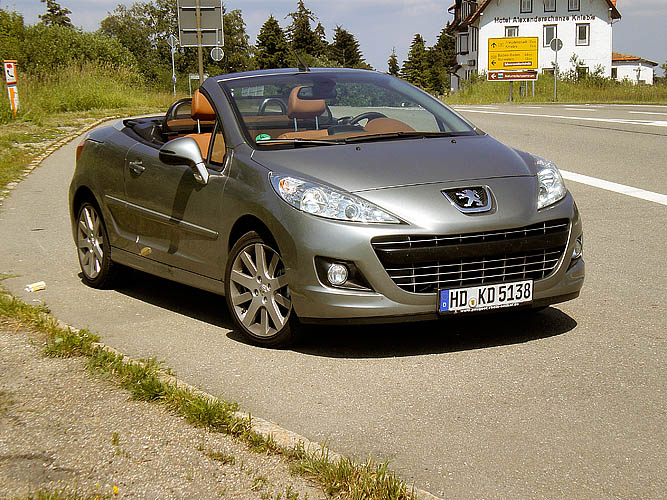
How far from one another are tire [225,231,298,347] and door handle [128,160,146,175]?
1.30 meters

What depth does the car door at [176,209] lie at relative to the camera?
577 cm

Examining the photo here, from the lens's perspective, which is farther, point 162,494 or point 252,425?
point 252,425

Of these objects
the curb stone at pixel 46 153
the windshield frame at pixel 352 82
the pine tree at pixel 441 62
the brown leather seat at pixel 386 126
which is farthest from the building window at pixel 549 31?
the brown leather seat at pixel 386 126

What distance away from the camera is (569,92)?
165 feet

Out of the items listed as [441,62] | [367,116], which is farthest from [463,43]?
[367,116]

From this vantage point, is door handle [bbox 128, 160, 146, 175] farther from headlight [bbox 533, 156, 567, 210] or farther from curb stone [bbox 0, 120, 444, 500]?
headlight [bbox 533, 156, 567, 210]

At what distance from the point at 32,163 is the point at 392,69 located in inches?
4910

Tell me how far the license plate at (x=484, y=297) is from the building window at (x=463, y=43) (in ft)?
288

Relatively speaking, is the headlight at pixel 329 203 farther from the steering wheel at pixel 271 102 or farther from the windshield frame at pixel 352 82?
the steering wheel at pixel 271 102

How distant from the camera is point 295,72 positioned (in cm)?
679

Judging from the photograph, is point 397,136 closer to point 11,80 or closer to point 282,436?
point 282,436

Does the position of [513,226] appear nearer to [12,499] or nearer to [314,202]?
[314,202]

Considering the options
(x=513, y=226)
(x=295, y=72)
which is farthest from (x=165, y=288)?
(x=513, y=226)

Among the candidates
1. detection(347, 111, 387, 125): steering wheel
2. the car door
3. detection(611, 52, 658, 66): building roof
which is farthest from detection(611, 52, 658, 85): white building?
the car door
